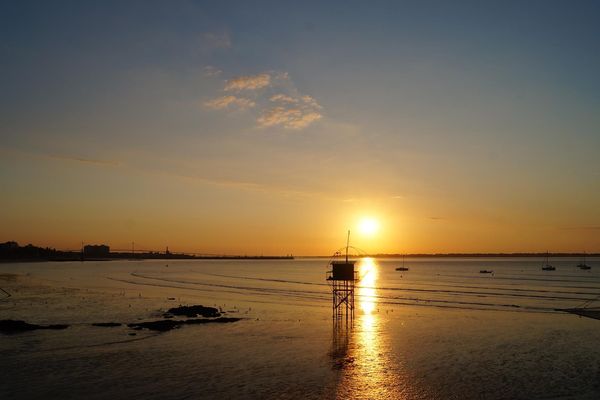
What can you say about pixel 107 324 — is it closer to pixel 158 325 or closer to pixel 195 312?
pixel 158 325

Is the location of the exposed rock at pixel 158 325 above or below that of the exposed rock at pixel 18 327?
below

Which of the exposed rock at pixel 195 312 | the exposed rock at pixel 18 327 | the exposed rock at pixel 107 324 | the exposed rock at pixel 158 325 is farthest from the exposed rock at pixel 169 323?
the exposed rock at pixel 18 327

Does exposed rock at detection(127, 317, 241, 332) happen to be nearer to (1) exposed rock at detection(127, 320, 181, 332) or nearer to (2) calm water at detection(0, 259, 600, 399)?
(1) exposed rock at detection(127, 320, 181, 332)

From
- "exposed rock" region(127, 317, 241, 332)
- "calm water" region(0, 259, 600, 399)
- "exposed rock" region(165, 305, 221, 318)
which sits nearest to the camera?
"calm water" region(0, 259, 600, 399)

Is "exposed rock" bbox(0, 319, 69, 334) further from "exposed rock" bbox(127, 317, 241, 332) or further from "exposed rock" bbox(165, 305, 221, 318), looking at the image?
"exposed rock" bbox(165, 305, 221, 318)

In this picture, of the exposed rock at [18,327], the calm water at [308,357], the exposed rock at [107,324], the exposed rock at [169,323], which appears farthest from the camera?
the exposed rock at [107,324]

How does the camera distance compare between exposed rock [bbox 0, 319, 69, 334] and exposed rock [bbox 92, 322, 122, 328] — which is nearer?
exposed rock [bbox 0, 319, 69, 334]

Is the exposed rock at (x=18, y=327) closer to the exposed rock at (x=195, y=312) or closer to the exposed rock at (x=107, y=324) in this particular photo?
the exposed rock at (x=107, y=324)

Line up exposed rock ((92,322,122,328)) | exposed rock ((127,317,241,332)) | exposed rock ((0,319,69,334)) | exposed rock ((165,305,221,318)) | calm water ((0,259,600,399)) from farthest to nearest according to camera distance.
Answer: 1. exposed rock ((165,305,221,318))
2. exposed rock ((92,322,122,328))
3. exposed rock ((127,317,241,332))
4. exposed rock ((0,319,69,334))
5. calm water ((0,259,600,399))

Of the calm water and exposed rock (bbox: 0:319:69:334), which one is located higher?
exposed rock (bbox: 0:319:69:334)

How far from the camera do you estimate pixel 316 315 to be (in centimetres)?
6225

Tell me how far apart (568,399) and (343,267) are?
112 feet

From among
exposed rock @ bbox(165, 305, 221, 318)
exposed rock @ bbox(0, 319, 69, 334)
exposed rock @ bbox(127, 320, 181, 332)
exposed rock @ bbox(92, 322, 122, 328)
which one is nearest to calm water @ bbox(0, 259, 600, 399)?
exposed rock @ bbox(127, 320, 181, 332)

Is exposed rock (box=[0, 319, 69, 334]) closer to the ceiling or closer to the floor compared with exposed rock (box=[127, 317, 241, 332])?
closer to the ceiling
